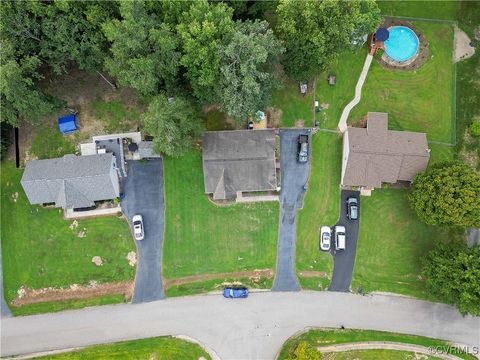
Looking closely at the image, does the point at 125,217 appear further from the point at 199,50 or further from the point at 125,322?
the point at 199,50

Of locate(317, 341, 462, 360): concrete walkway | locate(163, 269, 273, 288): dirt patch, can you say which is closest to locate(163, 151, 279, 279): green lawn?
locate(163, 269, 273, 288): dirt patch

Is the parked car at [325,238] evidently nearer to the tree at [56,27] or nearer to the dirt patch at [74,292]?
the dirt patch at [74,292]

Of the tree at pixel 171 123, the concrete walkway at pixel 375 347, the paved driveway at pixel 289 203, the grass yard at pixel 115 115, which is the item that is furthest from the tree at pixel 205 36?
the concrete walkway at pixel 375 347

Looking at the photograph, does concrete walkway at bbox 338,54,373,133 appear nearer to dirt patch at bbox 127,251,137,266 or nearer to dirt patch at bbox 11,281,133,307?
dirt patch at bbox 127,251,137,266

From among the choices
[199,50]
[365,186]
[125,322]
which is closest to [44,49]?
[199,50]

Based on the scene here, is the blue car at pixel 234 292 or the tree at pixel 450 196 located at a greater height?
the tree at pixel 450 196

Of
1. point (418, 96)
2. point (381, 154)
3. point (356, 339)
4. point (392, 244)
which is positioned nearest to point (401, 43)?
point (418, 96)
